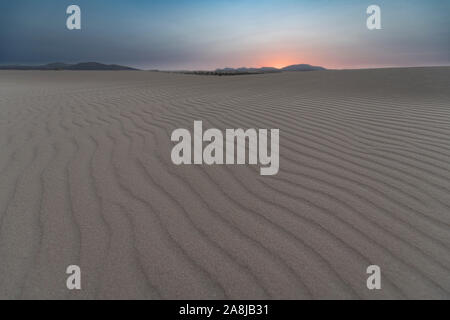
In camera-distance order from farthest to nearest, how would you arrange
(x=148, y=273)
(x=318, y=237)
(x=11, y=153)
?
(x=11, y=153) < (x=318, y=237) < (x=148, y=273)

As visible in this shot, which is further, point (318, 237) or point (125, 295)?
point (318, 237)

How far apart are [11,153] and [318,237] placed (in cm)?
312

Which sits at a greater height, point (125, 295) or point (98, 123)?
point (98, 123)

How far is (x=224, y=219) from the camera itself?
2.01m

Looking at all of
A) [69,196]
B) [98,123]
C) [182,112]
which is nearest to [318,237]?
[69,196]

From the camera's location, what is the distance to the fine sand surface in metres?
1.50

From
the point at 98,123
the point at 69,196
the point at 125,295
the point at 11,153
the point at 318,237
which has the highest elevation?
the point at 98,123

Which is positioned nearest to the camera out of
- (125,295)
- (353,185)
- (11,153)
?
(125,295)

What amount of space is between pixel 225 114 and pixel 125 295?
4.31 meters

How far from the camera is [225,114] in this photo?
17.9ft

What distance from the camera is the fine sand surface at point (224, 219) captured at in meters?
1.50

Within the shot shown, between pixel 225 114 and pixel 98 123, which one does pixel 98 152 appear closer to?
pixel 98 123

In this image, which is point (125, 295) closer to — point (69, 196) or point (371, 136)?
point (69, 196)

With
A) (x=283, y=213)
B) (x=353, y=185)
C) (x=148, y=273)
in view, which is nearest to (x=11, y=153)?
(x=148, y=273)
